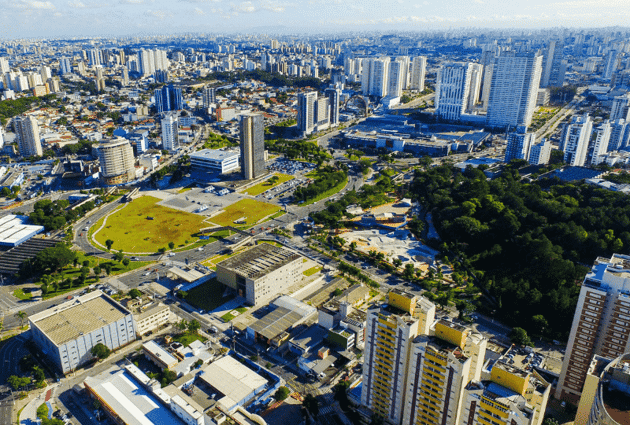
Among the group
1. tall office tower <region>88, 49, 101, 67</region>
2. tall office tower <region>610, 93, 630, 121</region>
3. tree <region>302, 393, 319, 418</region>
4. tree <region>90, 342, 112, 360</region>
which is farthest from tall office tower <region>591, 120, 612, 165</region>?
tall office tower <region>88, 49, 101, 67</region>

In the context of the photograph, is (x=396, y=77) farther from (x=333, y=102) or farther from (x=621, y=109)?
(x=621, y=109)

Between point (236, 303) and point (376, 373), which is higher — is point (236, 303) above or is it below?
below

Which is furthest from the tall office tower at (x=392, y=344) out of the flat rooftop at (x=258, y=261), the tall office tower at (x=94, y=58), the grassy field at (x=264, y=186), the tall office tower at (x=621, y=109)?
the tall office tower at (x=94, y=58)

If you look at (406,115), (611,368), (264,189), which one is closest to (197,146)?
(264,189)

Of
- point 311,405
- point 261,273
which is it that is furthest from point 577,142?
point 311,405

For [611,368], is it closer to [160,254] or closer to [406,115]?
[160,254]

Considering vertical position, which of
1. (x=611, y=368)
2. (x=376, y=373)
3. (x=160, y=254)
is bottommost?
(x=160, y=254)
